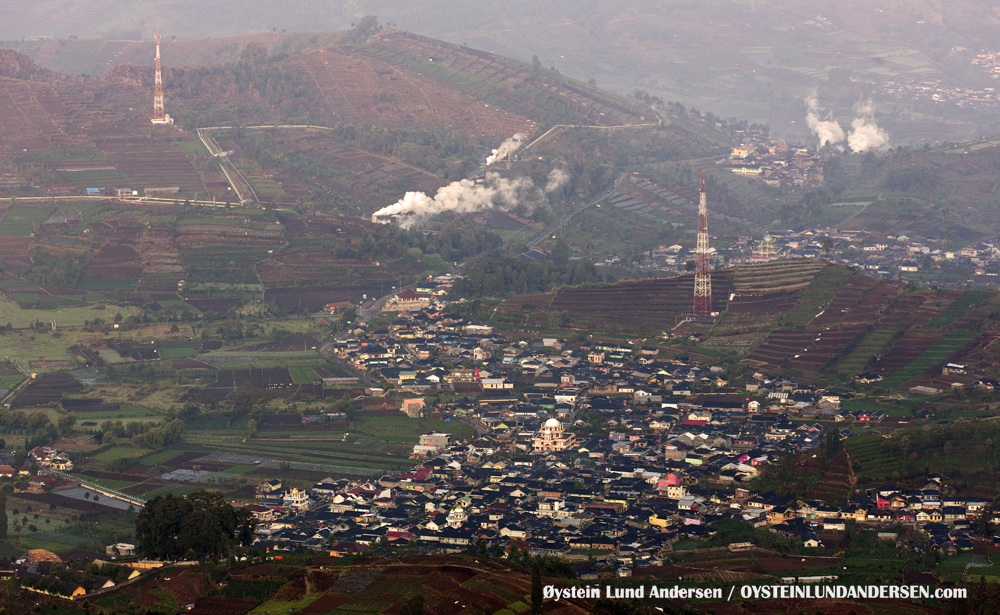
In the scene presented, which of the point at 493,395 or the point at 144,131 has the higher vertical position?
the point at 144,131

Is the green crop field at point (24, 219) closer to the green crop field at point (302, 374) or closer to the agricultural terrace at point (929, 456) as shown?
the green crop field at point (302, 374)

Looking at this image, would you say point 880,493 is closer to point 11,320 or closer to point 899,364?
point 899,364

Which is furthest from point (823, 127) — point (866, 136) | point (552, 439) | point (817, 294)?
point (552, 439)

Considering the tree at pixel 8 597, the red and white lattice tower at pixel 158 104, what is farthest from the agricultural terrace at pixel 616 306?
the red and white lattice tower at pixel 158 104

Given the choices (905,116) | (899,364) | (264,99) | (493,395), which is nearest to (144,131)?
(264,99)

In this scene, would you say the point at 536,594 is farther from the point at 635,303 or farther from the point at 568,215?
the point at 568,215

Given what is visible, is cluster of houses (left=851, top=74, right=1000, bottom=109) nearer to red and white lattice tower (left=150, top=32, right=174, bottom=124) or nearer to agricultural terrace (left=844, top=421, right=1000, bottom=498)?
red and white lattice tower (left=150, top=32, right=174, bottom=124)
